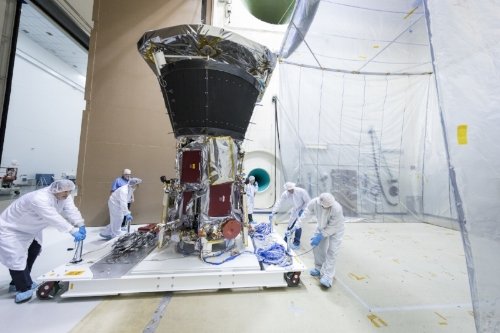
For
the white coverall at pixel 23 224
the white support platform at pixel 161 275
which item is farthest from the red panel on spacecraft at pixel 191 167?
the white coverall at pixel 23 224

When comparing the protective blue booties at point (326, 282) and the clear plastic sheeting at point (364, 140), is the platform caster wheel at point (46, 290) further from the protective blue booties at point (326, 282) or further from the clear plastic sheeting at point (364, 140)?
the clear plastic sheeting at point (364, 140)

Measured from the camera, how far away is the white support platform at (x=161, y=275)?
193 centimetres

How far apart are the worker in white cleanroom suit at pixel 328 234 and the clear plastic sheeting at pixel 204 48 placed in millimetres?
1696

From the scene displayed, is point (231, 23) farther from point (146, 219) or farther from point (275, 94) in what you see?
point (146, 219)

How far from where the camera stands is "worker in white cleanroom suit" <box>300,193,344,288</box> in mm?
2324

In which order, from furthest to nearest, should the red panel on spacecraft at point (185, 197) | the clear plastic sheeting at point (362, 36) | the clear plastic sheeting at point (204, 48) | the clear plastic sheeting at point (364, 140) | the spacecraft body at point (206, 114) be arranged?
1. the clear plastic sheeting at point (364, 140)
2. the clear plastic sheeting at point (362, 36)
3. the red panel on spacecraft at point (185, 197)
4. the spacecraft body at point (206, 114)
5. the clear plastic sheeting at point (204, 48)

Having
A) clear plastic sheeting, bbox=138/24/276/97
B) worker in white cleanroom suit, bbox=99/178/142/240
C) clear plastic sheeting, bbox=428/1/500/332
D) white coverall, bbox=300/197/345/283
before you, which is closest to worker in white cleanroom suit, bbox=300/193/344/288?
white coverall, bbox=300/197/345/283

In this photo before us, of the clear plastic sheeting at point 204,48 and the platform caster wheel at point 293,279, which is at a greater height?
the clear plastic sheeting at point 204,48

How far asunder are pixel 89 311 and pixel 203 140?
1772 mm

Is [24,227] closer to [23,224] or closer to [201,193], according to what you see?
[23,224]

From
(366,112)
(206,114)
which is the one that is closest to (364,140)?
(366,112)

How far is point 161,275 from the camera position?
2.02 m

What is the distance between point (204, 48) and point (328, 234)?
2401mm

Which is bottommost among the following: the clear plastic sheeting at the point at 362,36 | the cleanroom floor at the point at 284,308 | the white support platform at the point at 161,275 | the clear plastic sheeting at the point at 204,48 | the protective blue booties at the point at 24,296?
the cleanroom floor at the point at 284,308
